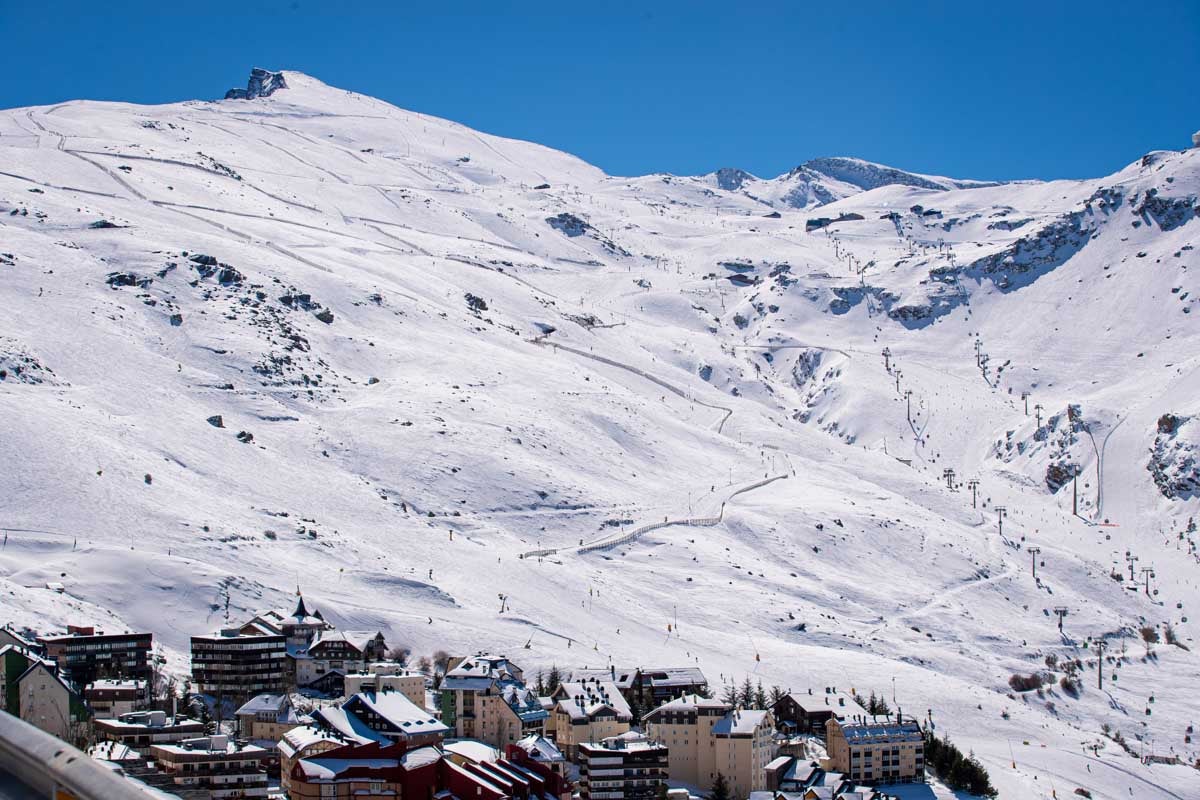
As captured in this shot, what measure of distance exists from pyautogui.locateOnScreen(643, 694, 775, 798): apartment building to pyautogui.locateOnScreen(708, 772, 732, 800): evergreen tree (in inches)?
15.0

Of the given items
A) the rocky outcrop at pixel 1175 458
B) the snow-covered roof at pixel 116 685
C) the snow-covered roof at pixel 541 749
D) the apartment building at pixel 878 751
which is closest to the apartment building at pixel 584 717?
the snow-covered roof at pixel 541 749

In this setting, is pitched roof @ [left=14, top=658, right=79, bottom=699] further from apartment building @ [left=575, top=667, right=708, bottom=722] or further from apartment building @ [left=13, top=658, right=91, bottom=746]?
apartment building @ [left=575, top=667, right=708, bottom=722]

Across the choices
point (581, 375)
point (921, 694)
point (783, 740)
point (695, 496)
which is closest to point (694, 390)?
point (581, 375)

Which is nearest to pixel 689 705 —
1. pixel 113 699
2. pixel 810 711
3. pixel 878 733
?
pixel 810 711

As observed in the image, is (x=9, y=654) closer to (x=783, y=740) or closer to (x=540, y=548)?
(x=783, y=740)

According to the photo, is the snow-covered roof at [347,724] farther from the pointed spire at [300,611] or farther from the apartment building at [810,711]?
the apartment building at [810,711]

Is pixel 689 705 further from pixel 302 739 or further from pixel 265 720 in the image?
pixel 265 720

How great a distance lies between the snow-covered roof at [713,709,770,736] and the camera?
211 feet

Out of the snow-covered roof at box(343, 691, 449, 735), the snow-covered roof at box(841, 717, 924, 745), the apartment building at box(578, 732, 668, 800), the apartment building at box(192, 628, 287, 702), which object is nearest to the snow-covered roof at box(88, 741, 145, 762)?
the snow-covered roof at box(343, 691, 449, 735)

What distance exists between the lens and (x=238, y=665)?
230ft

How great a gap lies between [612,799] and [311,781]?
545 inches

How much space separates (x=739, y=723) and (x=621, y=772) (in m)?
7.42

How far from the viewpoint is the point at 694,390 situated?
173875mm

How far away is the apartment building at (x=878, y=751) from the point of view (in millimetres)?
65875
